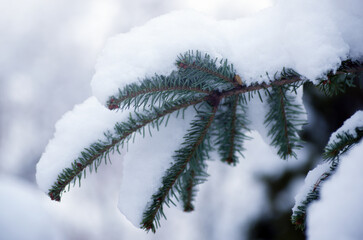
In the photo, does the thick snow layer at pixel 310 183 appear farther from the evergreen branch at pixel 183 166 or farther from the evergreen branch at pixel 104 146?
the evergreen branch at pixel 104 146

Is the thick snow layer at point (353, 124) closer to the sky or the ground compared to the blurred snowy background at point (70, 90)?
closer to the ground

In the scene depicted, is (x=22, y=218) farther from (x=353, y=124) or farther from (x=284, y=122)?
(x=353, y=124)

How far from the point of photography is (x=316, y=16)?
68 centimetres

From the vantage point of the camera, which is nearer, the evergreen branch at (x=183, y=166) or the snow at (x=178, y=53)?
the snow at (x=178, y=53)

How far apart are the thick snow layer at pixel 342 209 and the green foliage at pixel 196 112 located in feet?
1.07

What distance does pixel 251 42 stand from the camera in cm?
78

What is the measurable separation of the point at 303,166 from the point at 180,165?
228 centimetres

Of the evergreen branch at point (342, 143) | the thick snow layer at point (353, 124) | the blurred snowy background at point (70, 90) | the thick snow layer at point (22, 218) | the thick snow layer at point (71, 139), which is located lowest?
the evergreen branch at point (342, 143)

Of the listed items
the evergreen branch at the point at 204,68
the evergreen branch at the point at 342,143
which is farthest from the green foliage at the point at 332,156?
the evergreen branch at the point at 204,68

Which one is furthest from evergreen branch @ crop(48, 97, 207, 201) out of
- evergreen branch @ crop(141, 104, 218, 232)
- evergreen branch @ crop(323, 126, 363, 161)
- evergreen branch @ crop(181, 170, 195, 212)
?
evergreen branch @ crop(323, 126, 363, 161)

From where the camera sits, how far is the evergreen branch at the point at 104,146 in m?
0.76

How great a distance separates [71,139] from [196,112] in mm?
454

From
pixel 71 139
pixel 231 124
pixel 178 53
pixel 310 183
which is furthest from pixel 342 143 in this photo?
pixel 71 139

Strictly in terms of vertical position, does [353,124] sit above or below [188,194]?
below
